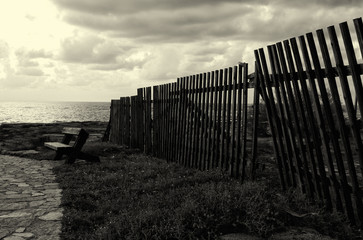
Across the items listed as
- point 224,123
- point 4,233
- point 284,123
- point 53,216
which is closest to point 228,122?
point 224,123

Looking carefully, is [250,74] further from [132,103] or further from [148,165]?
[132,103]

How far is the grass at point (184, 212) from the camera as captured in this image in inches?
141

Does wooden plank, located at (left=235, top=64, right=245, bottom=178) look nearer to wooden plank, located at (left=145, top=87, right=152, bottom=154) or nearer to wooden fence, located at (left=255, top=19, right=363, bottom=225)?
wooden fence, located at (left=255, top=19, right=363, bottom=225)

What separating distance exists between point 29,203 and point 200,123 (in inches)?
141

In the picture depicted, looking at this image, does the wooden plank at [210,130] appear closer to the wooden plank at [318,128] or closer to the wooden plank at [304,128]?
the wooden plank at [304,128]

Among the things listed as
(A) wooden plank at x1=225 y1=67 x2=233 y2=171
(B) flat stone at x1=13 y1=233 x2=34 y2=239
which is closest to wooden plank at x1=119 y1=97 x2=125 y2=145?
(A) wooden plank at x1=225 y1=67 x2=233 y2=171

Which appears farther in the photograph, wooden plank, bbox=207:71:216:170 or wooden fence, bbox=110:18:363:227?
wooden plank, bbox=207:71:216:170

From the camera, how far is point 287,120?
4934 millimetres

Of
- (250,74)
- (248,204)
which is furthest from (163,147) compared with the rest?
(248,204)

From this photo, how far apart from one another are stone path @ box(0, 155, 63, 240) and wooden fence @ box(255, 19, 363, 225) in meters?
3.11

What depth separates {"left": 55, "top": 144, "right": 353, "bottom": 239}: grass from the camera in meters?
3.59

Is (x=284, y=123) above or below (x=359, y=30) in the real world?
below

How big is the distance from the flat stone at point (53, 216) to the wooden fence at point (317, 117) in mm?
3069

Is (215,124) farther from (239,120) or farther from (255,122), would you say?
(255,122)
